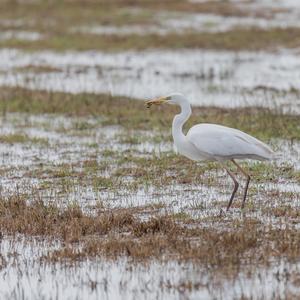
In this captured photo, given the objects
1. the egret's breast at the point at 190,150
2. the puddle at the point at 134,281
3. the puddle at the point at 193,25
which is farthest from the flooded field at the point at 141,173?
the puddle at the point at 193,25

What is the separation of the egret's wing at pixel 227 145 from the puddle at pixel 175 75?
20.7 ft

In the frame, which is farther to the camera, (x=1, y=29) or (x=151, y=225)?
(x=1, y=29)

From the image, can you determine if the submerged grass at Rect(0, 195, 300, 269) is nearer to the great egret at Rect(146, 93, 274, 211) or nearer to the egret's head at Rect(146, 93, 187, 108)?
the great egret at Rect(146, 93, 274, 211)

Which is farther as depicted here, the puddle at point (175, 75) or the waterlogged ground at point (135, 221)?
the puddle at point (175, 75)

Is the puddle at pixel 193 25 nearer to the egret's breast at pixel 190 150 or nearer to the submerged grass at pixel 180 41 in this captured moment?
the submerged grass at pixel 180 41

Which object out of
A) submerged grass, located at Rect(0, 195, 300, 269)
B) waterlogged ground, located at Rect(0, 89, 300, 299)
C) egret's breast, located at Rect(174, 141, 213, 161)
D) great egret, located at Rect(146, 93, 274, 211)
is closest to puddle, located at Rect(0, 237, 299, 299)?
waterlogged ground, located at Rect(0, 89, 300, 299)

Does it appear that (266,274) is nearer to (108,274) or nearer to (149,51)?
(108,274)

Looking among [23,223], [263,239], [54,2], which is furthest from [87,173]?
[54,2]

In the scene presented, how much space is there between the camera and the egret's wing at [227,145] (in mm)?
9953

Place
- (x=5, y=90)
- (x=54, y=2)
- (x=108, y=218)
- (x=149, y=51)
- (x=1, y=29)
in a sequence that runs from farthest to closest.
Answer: (x=54, y=2)
(x=1, y=29)
(x=149, y=51)
(x=5, y=90)
(x=108, y=218)

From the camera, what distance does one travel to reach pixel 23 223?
937cm

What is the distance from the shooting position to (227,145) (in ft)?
32.8

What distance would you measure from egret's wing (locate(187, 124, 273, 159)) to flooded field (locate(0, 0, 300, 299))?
2.01 ft

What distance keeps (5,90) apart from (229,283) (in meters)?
12.8
